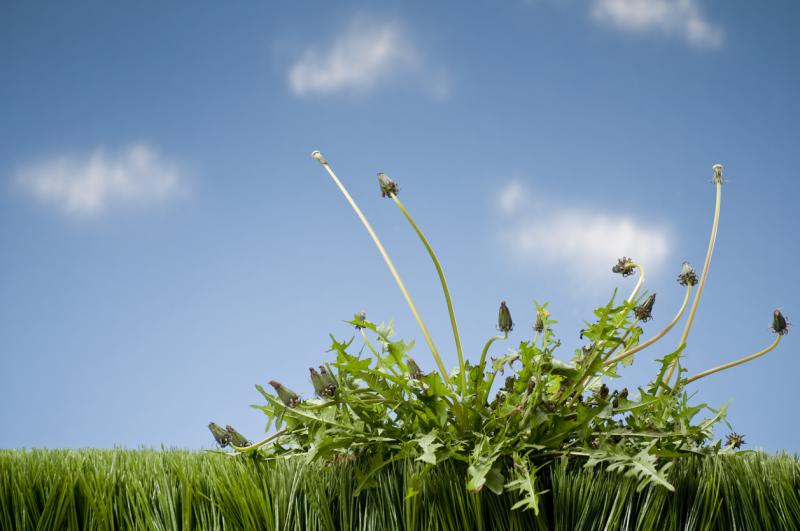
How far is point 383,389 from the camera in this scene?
62.9 inches

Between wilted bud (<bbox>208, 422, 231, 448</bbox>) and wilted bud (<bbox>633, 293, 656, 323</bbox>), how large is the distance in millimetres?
1194

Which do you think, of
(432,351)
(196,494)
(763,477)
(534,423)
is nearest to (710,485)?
(763,477)

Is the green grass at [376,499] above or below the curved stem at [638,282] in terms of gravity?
below

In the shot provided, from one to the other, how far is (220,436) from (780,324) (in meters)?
1.62

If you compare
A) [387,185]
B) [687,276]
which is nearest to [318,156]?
[387,185]

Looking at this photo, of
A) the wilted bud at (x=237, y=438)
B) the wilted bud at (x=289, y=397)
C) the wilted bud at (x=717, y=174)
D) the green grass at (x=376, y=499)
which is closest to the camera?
the green grass at (x=376, y=499)

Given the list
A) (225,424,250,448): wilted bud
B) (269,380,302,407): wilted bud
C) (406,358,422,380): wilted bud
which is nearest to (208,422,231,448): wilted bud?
(225,424,250,448): wilted bud

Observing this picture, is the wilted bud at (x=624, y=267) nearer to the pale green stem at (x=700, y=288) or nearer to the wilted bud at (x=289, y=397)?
the pale green stem at (x=700, y=288)

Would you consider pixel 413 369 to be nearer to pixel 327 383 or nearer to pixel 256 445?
pixel 327 383

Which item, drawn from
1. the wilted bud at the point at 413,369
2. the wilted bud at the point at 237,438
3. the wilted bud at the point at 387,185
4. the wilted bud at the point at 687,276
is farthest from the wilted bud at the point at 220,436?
the wilted bud at the point at 687,276

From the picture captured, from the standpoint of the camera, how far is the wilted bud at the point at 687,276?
1.98m

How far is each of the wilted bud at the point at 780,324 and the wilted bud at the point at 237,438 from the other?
60.3 inches

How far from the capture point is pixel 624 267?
2057mm

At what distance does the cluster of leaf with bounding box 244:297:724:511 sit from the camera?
151cm
